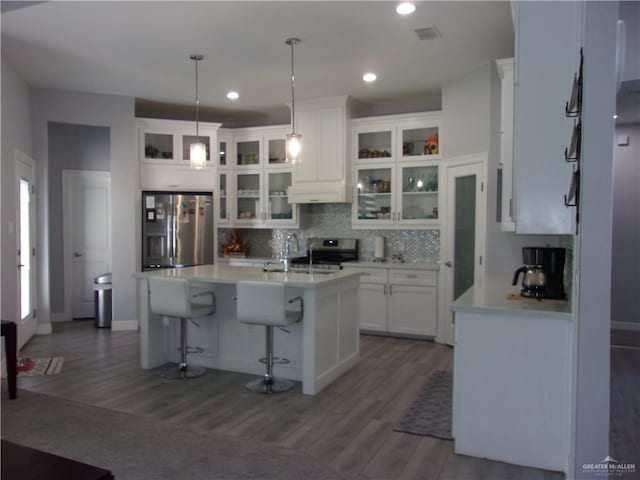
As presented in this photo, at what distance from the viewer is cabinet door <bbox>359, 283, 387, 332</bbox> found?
5926 mm

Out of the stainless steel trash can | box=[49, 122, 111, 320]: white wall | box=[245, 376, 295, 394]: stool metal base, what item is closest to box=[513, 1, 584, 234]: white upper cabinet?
box=[245, 376, 295, 394]: stool metal base

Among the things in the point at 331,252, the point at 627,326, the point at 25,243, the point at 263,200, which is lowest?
the point at 627,326

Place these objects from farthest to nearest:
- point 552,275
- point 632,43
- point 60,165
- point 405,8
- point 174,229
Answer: point 60,165 → point 174,229 → point 405,8 → point 632,43 → point 552,275

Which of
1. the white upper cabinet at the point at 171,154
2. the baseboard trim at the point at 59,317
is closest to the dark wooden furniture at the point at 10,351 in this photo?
the white upper cabinet at the point at 171,154

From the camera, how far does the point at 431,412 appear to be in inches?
137

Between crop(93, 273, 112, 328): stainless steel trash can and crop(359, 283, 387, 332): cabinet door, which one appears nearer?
crop(359, 283, 387, 332): cabinet door

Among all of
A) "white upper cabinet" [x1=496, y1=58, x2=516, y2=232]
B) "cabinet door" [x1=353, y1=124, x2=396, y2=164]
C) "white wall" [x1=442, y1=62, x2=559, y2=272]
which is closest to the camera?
"white upper cabinet" [x1=496, y1=58, x2=516, y2=232]

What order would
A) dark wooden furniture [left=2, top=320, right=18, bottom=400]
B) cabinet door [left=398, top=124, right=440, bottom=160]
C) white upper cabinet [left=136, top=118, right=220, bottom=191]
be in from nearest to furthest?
1. dark wooden furniture [left=2, top=320, right=18, bottom=400]
2. cabinet door [left=398, top=124, right=440, bottom=160]
3. white upper cabinet [left=136, top=118, right=220, bottom=191]

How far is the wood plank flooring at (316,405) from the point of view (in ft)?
9.03

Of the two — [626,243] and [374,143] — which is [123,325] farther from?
[626,243]

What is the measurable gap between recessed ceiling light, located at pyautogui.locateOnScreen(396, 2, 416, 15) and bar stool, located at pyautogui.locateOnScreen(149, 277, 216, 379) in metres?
2.70

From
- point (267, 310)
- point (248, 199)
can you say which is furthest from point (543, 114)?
point (248, 199)

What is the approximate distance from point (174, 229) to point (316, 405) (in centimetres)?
372

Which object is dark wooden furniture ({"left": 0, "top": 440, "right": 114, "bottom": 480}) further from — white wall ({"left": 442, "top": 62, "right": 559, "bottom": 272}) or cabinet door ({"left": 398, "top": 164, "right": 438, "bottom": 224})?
cabinet door ({"left": 398, "top": 164, "right": 438, "bottom": 224})
